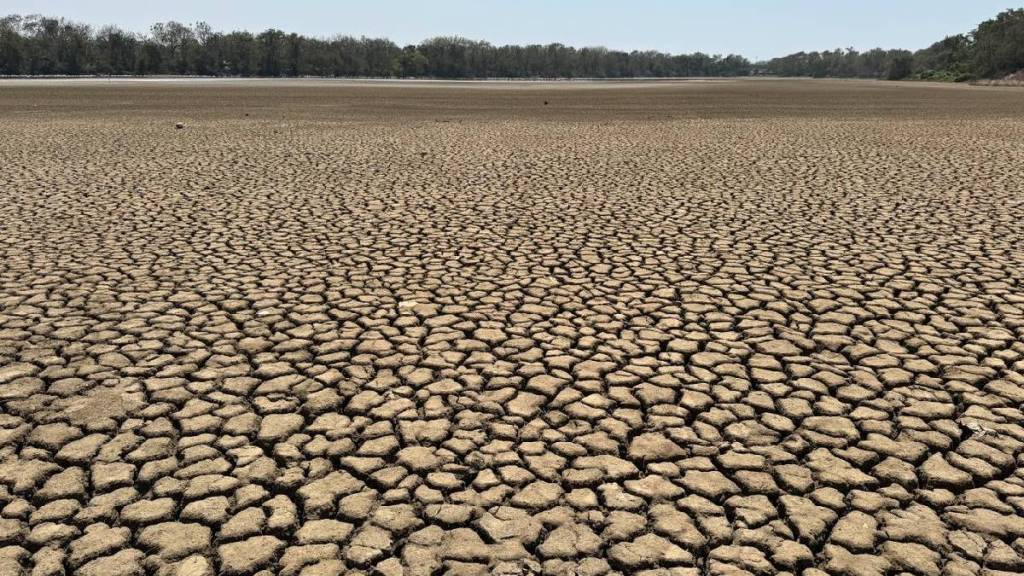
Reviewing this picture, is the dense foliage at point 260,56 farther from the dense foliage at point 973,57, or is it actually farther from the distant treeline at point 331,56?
the dense foliage at point 973,57

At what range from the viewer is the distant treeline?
82250 mm

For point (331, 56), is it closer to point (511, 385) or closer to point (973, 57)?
point (973, 57)

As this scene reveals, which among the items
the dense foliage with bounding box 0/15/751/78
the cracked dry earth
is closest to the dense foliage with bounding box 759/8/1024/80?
the dense foliage with bounding box 0/15/751/78

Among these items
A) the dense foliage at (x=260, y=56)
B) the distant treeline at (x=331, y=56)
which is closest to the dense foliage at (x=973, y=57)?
the distant treeline at (x=331, y=56)

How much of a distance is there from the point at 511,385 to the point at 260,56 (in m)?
103

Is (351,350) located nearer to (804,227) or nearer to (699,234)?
(699,234)

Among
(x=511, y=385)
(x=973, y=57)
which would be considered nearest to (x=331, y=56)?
(x=973, y=57)

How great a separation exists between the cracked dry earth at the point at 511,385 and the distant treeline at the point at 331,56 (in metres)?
88.3

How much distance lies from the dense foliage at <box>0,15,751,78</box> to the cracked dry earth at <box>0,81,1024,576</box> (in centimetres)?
8801

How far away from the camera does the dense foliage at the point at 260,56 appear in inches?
3260

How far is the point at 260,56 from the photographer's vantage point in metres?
96.1

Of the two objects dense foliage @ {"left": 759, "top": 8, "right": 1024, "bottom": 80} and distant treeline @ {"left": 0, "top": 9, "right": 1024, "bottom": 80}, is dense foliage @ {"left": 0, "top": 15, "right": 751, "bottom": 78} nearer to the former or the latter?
distant treeline @ {"left": 0, "top": 9, "right": 1024, "bottom": 80}

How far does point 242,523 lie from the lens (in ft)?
8.71

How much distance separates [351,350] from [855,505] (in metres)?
2.73
